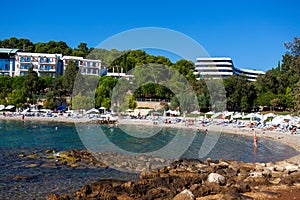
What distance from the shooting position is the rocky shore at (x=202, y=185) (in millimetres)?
11423

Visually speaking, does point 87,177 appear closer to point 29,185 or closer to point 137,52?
point 29,185

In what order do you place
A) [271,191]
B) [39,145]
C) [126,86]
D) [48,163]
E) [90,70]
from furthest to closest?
[90,70]
[126,86]
[39,145]
[48,163]
[271,191]

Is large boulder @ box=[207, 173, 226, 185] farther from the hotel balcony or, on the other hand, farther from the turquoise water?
the hotel balcony

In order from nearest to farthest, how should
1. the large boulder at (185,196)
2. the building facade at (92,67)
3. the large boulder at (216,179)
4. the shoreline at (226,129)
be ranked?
the large boulder at (185,196) < the large boulder at (216,179) < the shoreline at (226,129) < the building facade at (92,67)

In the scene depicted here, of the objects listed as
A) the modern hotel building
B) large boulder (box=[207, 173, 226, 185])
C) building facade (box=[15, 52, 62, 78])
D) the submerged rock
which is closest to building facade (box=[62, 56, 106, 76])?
the modern hotel building

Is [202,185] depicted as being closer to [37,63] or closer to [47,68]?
[47,68]

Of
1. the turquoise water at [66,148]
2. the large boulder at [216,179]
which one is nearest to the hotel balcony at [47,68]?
the turquoise water at [66,148]

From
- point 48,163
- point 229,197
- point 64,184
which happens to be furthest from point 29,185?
point 229,197

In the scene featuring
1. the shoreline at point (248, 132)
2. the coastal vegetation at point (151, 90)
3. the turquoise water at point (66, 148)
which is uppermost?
the coastal vegetation at point (151, 90)

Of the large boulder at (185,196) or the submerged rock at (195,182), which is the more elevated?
the large boulder at (185,196)

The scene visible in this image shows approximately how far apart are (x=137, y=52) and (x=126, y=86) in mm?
23708

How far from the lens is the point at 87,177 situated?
48.7 ft

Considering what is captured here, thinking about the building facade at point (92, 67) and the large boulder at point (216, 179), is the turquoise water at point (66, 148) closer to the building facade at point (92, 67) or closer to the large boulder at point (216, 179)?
the large boulder at point (216, 179)

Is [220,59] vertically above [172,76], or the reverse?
[220,59]
